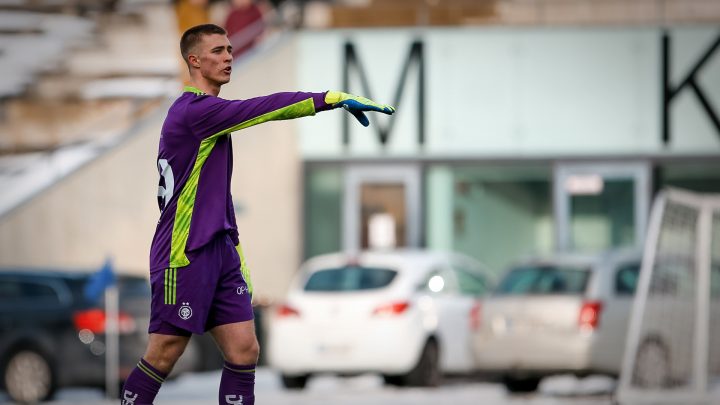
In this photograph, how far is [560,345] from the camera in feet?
62.2

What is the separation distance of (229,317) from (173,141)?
28.0 inches

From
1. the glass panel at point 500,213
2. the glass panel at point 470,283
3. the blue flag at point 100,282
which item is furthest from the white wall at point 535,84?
the blue flag at point 100,282

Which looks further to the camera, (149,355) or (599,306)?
(599,306)

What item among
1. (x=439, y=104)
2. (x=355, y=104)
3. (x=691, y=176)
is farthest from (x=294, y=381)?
(x=355, y=104)

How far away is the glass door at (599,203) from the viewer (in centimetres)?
2902

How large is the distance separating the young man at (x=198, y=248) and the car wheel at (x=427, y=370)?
13.1m

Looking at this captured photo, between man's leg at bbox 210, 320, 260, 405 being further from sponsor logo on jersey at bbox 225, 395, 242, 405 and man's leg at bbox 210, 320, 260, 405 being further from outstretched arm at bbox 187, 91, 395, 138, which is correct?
outstretched arm at bbox 187, 91, 395, 138

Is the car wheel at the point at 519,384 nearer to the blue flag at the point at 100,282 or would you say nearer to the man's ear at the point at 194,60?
the blue flag at the point at 100,282

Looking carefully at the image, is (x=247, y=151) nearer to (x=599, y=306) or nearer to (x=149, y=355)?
(x=599, y=306)

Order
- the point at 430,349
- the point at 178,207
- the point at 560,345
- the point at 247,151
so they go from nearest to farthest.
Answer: the point at 178,207
the point at 560,345
the point at 430,349
the point at 247,151

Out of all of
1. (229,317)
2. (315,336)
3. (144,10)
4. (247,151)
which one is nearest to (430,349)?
→ (315,336)

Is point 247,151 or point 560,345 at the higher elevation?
A: point 247,151

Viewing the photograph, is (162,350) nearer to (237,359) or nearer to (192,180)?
(237,359)

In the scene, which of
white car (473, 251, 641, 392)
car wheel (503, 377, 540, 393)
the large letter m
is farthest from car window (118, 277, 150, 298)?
the large letter m
